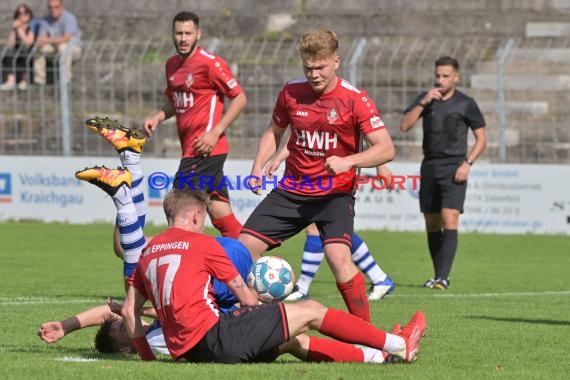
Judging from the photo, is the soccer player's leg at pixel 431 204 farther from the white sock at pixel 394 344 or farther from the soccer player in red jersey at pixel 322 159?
the white sock at pixel 394 344

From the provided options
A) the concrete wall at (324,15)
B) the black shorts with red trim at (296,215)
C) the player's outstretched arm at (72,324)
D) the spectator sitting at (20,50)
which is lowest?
the player's outstretched arm at (72,324)

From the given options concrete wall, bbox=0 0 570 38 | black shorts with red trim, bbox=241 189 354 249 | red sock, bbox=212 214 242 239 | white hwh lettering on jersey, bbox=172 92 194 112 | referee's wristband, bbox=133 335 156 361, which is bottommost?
referee's wristband, bbox=133 335 156 361

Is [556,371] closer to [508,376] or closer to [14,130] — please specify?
[508,376]

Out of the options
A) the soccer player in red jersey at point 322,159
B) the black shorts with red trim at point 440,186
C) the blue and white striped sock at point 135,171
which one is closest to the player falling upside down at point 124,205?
the blue and white striped sock at point 135,171

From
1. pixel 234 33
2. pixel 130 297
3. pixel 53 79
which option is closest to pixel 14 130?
pixel 53 79

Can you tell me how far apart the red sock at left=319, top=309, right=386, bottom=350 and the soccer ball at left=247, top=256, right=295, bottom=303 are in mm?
1018

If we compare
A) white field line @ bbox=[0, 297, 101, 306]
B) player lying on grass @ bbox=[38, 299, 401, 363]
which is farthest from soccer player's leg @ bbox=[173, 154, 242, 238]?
player lying on grass @ bbox=[38, 299, 401, 363]

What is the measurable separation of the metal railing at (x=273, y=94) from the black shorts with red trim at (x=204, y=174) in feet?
28.3

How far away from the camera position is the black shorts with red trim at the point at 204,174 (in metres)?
11.9

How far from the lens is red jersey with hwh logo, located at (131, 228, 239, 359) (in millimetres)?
7125

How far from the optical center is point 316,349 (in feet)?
25.0

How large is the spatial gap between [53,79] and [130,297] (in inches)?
601

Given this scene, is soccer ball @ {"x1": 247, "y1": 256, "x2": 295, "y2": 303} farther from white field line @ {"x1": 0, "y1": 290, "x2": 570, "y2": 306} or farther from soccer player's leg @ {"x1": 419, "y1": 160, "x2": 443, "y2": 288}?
soccer player's leg @ {"x1": 419, "y1": 160, "x2": 443, "y2": 288}

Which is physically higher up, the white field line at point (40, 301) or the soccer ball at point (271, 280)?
the soccer ball at point (271, 280)
